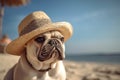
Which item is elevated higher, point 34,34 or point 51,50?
point 34,34

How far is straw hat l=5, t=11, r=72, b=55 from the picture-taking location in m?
1.83

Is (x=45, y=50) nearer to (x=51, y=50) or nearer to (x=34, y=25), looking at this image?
(x=51, y=50)

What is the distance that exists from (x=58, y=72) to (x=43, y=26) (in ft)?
1.31

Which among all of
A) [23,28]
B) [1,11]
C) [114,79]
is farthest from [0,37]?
[23,28]

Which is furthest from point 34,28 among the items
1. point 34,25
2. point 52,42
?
point 52,42

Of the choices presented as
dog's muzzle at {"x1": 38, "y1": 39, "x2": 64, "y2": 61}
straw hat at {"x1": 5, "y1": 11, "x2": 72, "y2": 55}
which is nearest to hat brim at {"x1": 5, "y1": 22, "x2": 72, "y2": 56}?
straw hat at {"x1": 5, "y1": 11, "x2": 72, "y2": 55}

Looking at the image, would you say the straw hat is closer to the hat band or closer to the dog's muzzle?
the hat band

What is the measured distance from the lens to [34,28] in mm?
1900

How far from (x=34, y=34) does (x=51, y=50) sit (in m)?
0.18

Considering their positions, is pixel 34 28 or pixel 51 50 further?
pixel 34 28

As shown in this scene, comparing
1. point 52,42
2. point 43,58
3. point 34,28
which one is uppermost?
point 34,28

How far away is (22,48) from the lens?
200cm

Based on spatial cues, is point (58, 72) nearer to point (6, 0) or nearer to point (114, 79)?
point (114, 79)

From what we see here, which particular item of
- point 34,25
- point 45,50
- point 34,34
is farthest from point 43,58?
point 34,25
